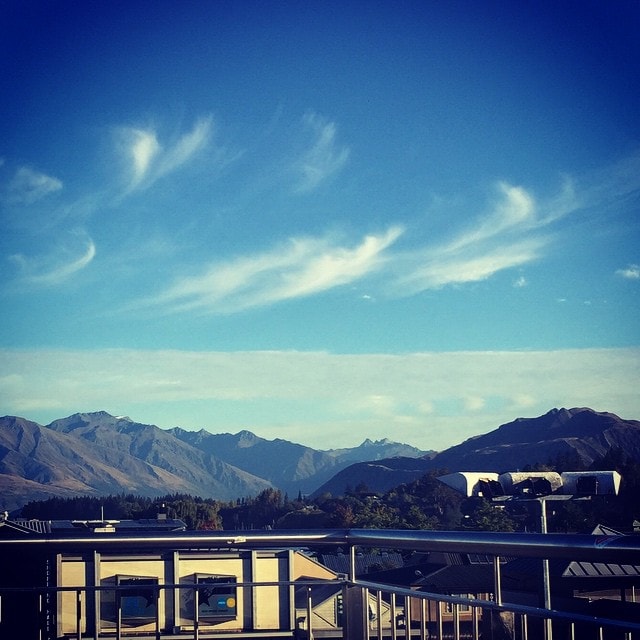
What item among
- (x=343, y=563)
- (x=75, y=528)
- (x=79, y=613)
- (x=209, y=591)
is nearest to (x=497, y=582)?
(x=209, y=591)

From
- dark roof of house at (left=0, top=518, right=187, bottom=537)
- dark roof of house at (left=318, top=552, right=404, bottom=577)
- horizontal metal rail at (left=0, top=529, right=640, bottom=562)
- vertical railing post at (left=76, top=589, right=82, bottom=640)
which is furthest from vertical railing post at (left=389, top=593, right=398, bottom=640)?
vertical railing post at (left=76, top=589, right=82, bottom=640)

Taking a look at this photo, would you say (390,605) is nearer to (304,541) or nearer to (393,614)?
(393,614)

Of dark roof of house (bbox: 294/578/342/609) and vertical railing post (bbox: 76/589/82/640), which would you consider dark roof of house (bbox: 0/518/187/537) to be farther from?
dark roof of house (bbox: 294/578/342/609)

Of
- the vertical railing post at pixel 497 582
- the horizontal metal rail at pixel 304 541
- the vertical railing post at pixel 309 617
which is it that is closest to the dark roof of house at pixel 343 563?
the vertical railing post at pixel 309 617

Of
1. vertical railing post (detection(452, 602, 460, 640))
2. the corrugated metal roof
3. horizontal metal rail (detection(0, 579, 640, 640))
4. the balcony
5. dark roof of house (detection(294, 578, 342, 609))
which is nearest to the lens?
the corrugated metal roof

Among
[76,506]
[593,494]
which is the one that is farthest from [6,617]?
[76,506]

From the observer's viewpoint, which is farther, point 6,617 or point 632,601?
point 6,617

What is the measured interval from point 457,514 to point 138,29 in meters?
58.8

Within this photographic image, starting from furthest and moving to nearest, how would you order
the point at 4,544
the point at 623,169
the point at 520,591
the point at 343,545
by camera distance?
the point at 623,169 → the point at 343,545 → the point at 4,544 → the point at 520,591

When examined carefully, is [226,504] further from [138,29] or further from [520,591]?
[520,591]

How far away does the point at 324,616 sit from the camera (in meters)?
3.99

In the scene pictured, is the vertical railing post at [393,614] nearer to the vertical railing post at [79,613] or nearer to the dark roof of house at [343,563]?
the dark roof of house at [343,563]

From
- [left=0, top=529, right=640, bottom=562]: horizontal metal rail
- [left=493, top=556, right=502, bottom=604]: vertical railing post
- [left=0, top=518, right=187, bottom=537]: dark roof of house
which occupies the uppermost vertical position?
[left=0, top=529, right=640, bottom=562]: horizontal metal rail

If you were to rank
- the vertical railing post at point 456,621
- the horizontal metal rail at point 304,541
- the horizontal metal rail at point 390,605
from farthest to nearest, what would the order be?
1. the vertical railing post at point 456,621
2. the horizontal metal rail at point 304,541
3. the horizontal metal rail at point 390,605
